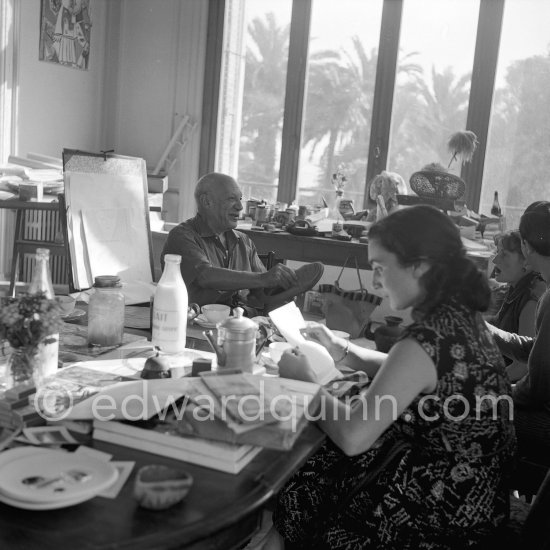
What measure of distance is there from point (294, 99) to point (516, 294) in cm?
321

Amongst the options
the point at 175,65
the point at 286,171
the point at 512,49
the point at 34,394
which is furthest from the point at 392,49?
the point at 34,394

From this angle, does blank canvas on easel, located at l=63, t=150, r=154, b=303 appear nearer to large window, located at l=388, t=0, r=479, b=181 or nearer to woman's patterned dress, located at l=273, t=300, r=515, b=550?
woman's patterned dress, located at l=273, t=300, r=515, b=550

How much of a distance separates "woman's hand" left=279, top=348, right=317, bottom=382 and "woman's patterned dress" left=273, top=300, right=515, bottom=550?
0.73 feet

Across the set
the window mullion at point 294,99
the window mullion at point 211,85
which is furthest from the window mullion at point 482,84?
the window mullion at point 211,85

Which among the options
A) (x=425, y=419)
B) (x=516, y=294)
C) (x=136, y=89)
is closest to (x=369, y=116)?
(x=136, y=89)

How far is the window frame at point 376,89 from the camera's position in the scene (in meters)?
4.93

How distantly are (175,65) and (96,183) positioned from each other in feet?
11.2

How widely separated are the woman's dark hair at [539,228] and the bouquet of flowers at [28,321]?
5.12 ft

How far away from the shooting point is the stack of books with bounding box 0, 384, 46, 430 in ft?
3.98

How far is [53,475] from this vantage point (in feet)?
3.39

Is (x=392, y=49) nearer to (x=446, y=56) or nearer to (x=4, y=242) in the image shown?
(x=446, y=56)

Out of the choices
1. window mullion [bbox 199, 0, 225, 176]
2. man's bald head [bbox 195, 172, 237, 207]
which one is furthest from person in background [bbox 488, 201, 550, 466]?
window mullion [bbox 199, 0, 225, 176]

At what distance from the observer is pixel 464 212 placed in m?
4.63

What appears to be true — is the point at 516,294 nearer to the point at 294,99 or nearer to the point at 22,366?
the point at 22,366
